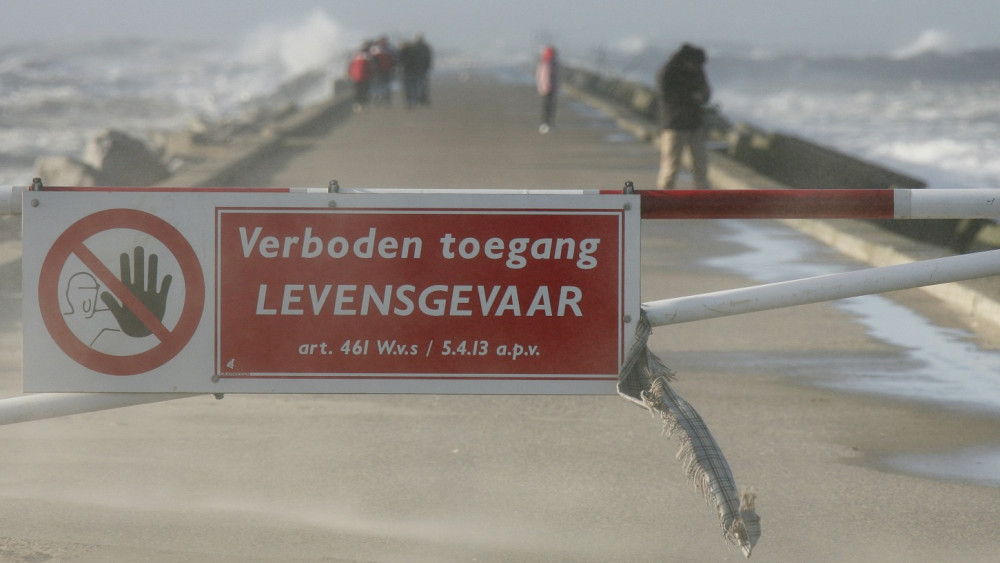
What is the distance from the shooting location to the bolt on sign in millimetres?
4422

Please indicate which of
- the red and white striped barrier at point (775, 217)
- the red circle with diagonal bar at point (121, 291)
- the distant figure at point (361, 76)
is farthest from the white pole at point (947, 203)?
the distant figure at point (361, 76)

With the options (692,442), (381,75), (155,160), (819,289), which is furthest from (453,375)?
(381,75)

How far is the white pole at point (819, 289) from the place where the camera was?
4523mm

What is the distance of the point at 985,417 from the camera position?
22.5ft

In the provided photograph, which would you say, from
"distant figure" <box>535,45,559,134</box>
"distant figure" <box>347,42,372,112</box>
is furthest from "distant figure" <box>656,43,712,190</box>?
"distant figure" <box>347,42,372,112</box>

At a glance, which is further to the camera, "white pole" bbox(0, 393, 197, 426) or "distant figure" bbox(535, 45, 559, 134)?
"distant figure" bbox(535, 45, 559, 134)

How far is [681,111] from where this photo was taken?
16.8 m

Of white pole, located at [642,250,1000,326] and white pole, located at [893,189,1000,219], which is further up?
white pole, located at [893,189,1000,219]

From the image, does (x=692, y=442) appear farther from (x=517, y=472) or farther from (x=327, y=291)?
(x=517, y=472)

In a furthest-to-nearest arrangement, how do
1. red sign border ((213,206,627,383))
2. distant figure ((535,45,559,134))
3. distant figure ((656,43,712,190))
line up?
distant figure ((535,45,559,134)) → distant figure ((656,43,712,190)) → red sign border ((213,206,627,383))

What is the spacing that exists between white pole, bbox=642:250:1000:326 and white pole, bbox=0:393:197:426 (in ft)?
4.76

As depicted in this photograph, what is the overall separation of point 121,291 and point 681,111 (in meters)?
12.8

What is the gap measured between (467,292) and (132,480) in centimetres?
187

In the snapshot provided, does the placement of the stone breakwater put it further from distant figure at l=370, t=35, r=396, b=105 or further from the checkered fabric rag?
the checkered fabric rag
